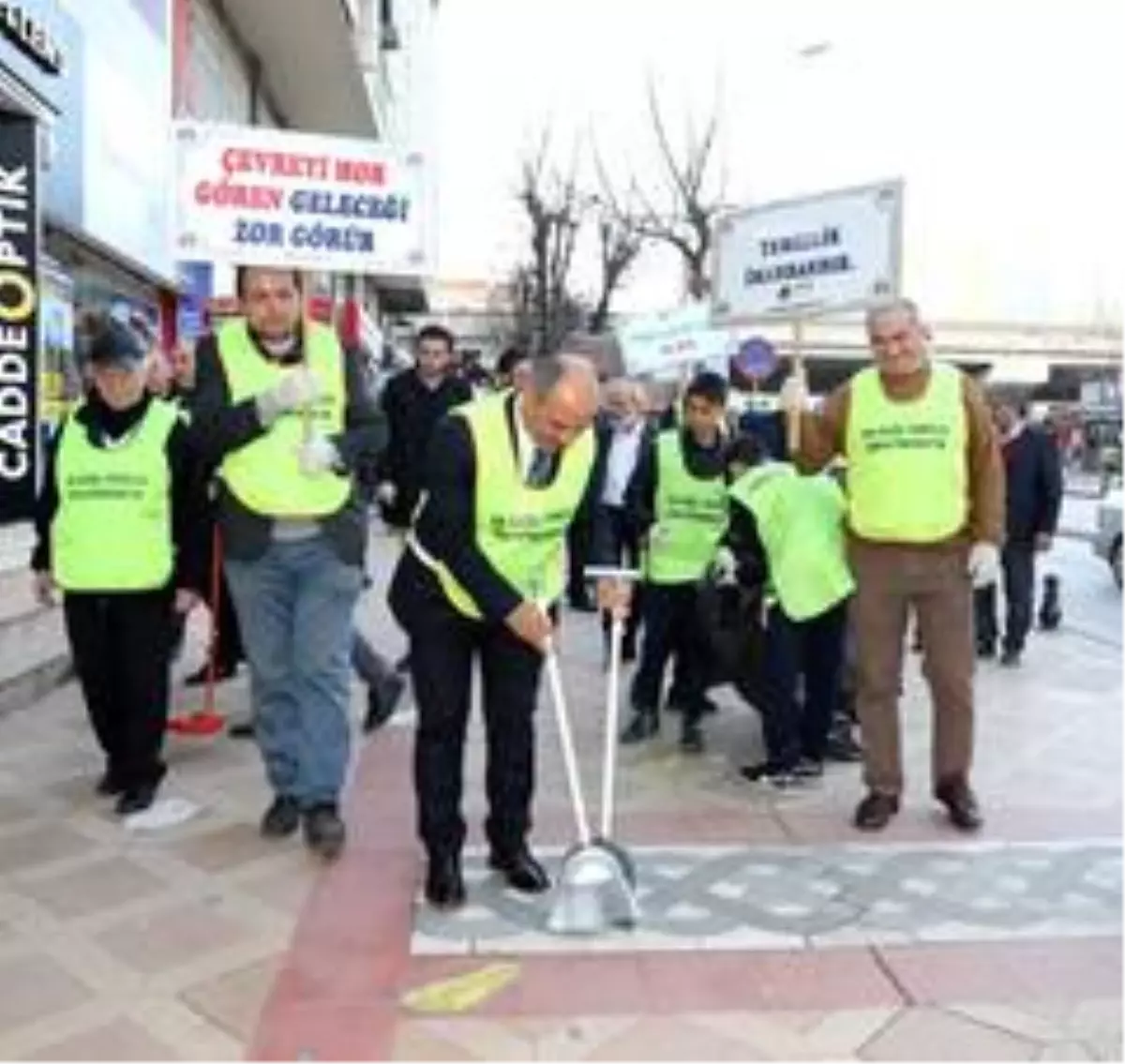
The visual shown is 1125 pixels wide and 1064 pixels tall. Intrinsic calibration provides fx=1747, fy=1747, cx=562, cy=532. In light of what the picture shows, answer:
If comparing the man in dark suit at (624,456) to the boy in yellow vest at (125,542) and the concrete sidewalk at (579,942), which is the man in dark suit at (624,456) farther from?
the boy in yellow vest at (125,542)

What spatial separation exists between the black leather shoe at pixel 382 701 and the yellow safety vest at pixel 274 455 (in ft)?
7.22

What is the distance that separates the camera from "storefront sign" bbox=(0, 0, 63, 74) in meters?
9.47

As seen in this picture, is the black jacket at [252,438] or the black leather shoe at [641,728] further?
the black leather shoe at [641,728]

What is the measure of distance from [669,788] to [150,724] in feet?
6.68

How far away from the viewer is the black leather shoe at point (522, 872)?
5.38 meters

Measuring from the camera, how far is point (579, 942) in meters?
4.90

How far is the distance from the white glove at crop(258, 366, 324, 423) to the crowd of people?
0.4 inches

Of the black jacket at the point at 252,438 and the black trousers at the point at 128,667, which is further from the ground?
the black jacket at the point at 252,438

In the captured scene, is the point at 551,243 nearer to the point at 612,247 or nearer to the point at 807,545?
the point at 612,247

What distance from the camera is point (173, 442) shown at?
6234 mm

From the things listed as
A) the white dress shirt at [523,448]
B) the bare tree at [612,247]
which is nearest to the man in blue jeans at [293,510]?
the white dress shirt at [523,448]

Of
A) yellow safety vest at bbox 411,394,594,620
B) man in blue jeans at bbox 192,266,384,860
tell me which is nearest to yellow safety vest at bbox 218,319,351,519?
man in blue jeans at bbox 192,266,384,860

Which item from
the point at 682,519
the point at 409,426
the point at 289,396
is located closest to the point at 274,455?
the point at 289,396

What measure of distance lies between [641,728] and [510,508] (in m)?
3.01
